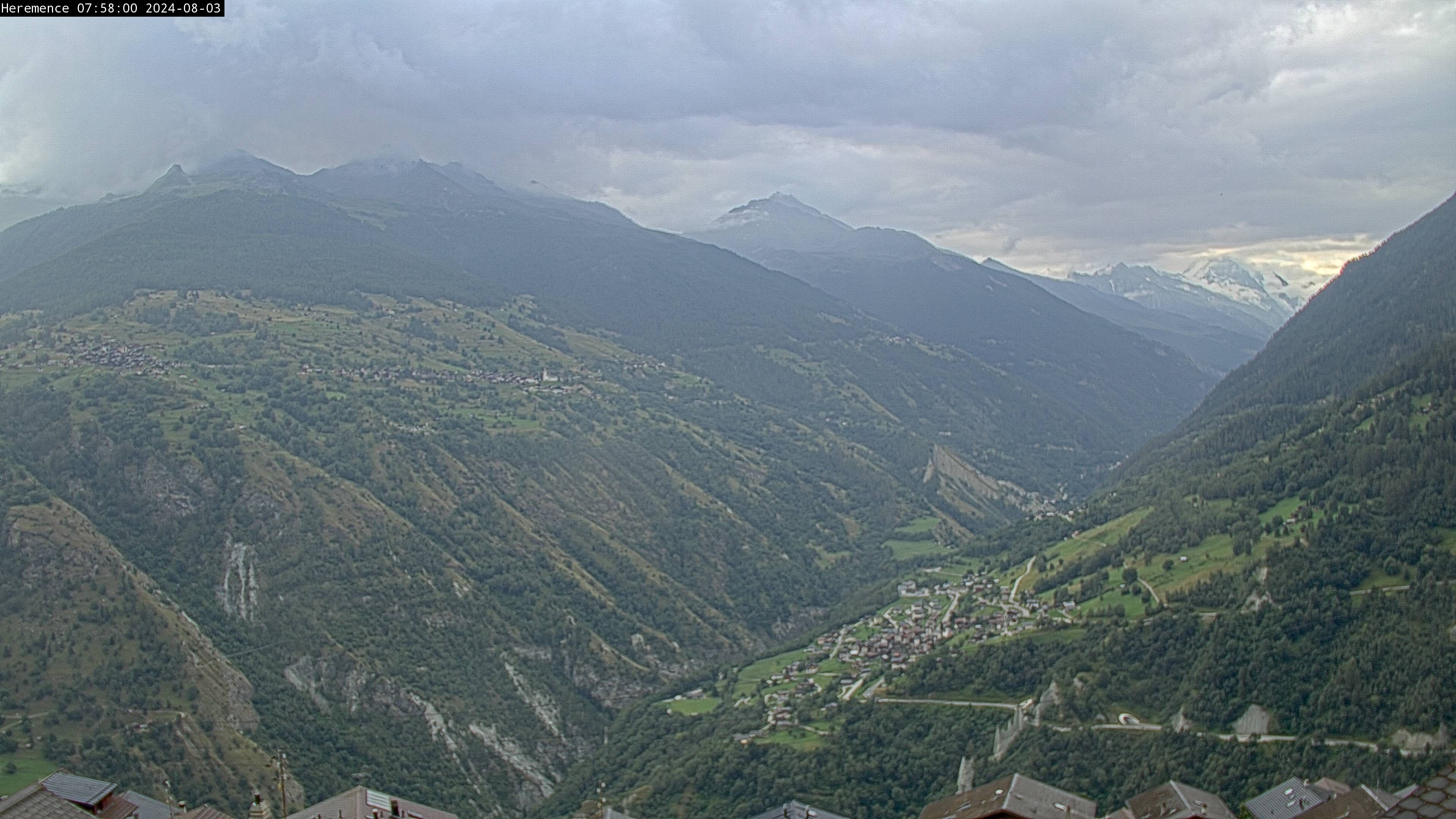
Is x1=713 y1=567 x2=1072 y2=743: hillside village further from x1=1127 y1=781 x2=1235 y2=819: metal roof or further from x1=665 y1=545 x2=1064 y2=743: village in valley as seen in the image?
x1=1127 y1=781 x2=1235 y2=819: metal roof

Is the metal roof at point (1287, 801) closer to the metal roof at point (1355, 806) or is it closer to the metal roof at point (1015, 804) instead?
the metal roof at point (1355, 806)

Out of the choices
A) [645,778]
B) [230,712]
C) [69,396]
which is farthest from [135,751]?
[69,396]

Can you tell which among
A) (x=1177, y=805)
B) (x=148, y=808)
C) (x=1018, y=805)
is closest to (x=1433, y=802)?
(x=1018, y=805)

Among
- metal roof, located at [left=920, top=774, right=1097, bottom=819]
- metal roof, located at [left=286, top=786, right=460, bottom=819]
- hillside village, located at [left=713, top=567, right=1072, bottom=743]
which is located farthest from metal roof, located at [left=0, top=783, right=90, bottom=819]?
hillside village, located at [left=713, top=567, right=1072, bottom=743]

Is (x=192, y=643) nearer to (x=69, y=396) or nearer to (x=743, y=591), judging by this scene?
(x=69, y=396)

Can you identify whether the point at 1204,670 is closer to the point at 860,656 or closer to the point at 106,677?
the point at 860,656

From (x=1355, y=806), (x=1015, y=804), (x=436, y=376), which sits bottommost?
(x=436, y=376)
